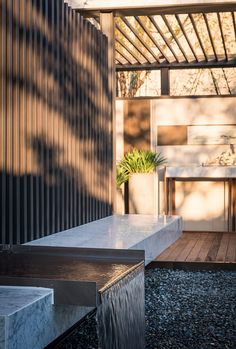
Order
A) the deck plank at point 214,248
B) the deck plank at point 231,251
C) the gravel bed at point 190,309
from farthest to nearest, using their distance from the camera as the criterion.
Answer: the deck plank at point 214,248 → the deck plank at point 231,251 → the gravel bed at point 190,309

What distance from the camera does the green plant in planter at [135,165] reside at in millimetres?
9188

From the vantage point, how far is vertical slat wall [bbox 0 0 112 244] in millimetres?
3727

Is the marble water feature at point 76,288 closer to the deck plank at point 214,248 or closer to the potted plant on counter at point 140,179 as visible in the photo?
the deck plank at point 214,248

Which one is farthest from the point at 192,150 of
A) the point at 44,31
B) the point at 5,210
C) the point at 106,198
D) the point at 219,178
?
the point at 5,210

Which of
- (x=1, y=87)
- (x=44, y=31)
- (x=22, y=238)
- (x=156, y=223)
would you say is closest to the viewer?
(x=1, y=87)

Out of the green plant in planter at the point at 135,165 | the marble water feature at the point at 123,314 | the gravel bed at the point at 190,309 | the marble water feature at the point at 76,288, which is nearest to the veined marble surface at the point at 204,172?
the green plant in planter at the point at 135,165

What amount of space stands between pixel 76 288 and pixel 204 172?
696 cm

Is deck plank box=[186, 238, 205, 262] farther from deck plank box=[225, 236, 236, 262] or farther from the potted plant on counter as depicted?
the potted plant on counter

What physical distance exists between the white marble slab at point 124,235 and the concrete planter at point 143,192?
327 cm

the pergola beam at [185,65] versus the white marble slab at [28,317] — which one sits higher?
the pergola beam at [185,65]

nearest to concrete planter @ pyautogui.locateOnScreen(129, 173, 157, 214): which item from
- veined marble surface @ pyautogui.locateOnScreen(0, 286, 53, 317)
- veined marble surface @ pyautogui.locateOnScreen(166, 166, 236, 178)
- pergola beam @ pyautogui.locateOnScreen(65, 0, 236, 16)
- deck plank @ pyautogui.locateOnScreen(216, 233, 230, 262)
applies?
veined marble surface @ pyautogui.locateOnScreen(166, 166, 236, 178)

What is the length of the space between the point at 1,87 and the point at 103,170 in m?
2.24

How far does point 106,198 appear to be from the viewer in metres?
5.88

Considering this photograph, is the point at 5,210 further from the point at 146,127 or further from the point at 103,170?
the point at 146,127
